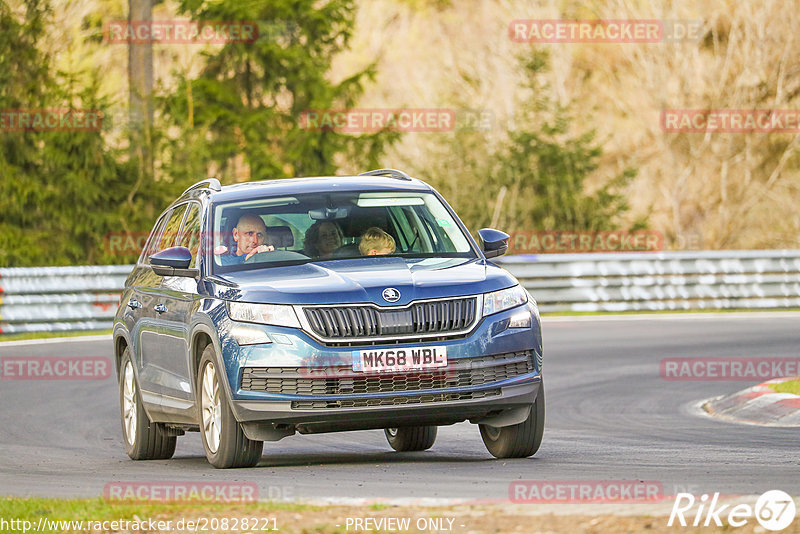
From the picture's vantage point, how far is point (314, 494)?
7543 mm

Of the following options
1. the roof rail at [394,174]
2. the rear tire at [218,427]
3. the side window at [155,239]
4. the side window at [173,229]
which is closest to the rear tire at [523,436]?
the rear tire at [218,427]

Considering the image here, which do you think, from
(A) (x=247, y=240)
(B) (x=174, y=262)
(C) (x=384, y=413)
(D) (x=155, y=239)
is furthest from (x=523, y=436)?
(D) (x=155, y=239)

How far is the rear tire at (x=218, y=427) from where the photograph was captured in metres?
8.91

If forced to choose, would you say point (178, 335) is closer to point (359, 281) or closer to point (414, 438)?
point (359, 281)

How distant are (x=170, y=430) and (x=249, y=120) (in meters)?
22.6

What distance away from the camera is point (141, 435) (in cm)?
1081

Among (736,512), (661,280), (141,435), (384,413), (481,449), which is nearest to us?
(736,512)

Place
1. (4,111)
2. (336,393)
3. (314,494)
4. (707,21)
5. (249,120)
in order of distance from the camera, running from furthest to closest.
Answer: (707,21), (249,120), (4,111), (336,393), (314,494)

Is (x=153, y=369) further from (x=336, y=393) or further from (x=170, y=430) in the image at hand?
(x=336, y=393)

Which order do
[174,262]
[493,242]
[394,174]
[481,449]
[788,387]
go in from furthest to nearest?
[788,387] → [394,174] → [481,449] → [493,242] → [174,262]

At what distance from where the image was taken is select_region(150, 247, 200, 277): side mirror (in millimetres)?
9680

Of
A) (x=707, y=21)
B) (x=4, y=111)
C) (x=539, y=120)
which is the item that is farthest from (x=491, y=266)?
(x=707, y=21)

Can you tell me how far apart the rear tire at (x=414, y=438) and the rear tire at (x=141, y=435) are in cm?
160

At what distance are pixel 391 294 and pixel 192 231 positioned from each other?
2220 mm
